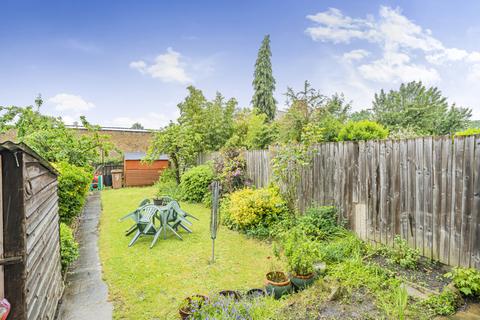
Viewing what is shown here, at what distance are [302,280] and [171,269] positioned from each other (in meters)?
2.19

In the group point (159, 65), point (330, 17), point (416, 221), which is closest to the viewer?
point (416, 221)

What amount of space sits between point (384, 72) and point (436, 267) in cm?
994

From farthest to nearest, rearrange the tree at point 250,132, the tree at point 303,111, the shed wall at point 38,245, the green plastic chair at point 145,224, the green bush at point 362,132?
the tree at point 250,132 < the tree at point 303,111 < the green bush at point 362,132 < the green plastic chair at point 145,224 < the shed wall at point 38,245

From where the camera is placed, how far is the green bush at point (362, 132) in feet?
24.9

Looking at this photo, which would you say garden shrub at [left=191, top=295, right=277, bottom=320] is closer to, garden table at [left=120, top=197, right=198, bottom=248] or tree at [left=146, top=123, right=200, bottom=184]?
garden table at [left=120, top=197, right=198, bottom=248]

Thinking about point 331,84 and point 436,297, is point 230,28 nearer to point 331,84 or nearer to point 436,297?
point 331,84

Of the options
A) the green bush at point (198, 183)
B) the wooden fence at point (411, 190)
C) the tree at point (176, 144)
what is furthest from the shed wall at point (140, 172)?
the wooden fence at point (411, 190)

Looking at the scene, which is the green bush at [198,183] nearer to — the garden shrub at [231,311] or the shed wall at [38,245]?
the shed wall at [38,245]

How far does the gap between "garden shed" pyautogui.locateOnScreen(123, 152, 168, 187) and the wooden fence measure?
12152 millimetres

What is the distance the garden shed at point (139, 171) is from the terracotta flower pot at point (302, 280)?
13254 millimetres

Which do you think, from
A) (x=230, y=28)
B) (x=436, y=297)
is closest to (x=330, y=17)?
(x=230, y=28)

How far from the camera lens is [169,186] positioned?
1262cm

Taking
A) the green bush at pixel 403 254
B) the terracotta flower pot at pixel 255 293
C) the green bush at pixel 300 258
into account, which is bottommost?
the terracotta flower pot at pixel 255 293

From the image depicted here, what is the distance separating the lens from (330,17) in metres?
8.49
